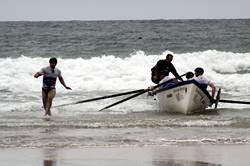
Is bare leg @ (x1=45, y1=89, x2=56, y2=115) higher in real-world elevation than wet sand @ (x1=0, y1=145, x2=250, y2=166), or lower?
higher

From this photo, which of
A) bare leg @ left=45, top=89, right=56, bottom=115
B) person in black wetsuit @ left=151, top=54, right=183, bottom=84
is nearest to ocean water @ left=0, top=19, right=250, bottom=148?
bare leg @ left=45, top=89, right=56, bottom=115

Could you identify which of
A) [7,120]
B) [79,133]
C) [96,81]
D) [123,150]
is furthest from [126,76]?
[123,150]

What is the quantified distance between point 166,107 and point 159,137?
394 centimetres

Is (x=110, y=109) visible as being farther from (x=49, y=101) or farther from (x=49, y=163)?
(x=49, y=163)

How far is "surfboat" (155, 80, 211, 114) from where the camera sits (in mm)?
14484

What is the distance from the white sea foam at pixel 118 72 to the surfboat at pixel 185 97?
4527mm

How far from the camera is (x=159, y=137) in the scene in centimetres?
1123

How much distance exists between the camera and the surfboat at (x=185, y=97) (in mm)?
14484

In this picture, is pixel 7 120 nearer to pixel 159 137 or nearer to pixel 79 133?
pixel 79 133

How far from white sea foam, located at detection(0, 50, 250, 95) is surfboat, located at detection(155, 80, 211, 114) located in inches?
178

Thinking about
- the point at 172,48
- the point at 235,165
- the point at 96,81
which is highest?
the point at 172,48

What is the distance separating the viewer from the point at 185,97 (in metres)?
14.6

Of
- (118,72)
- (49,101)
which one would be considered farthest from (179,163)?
(118,72)

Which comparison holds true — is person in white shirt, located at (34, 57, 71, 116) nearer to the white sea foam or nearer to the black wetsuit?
the black wetsuit
